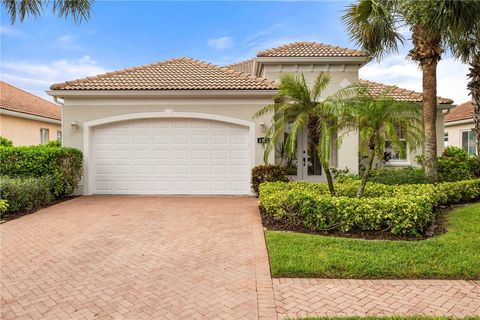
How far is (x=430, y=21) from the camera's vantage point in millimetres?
7742

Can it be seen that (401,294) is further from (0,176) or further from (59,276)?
(0,176)

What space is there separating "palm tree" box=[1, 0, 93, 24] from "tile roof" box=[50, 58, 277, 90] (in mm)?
4703

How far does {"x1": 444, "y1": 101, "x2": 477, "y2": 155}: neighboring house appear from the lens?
20798mm

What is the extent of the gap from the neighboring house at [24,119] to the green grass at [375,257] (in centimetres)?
1840

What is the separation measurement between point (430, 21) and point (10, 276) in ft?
32.5

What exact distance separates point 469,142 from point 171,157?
1986 centimetres

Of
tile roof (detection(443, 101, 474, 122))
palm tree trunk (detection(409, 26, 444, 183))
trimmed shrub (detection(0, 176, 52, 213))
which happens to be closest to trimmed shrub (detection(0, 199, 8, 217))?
trimmed shrub (detection(0, 176, 52, 213))

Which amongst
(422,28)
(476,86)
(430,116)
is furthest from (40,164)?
(476,86)

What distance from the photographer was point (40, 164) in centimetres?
1034

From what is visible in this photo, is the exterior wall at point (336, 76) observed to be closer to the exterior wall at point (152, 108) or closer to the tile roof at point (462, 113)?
the exterior wall at point (152, 108)

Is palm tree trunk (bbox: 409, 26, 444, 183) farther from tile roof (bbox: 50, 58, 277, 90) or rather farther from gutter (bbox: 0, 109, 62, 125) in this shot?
gutter (bbox: 0, 109, 62, 125)

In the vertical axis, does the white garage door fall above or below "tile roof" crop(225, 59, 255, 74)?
below

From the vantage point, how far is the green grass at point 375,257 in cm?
478

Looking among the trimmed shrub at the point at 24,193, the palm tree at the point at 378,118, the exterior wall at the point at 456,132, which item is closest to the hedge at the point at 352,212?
the palm tree at the point at 378,118
